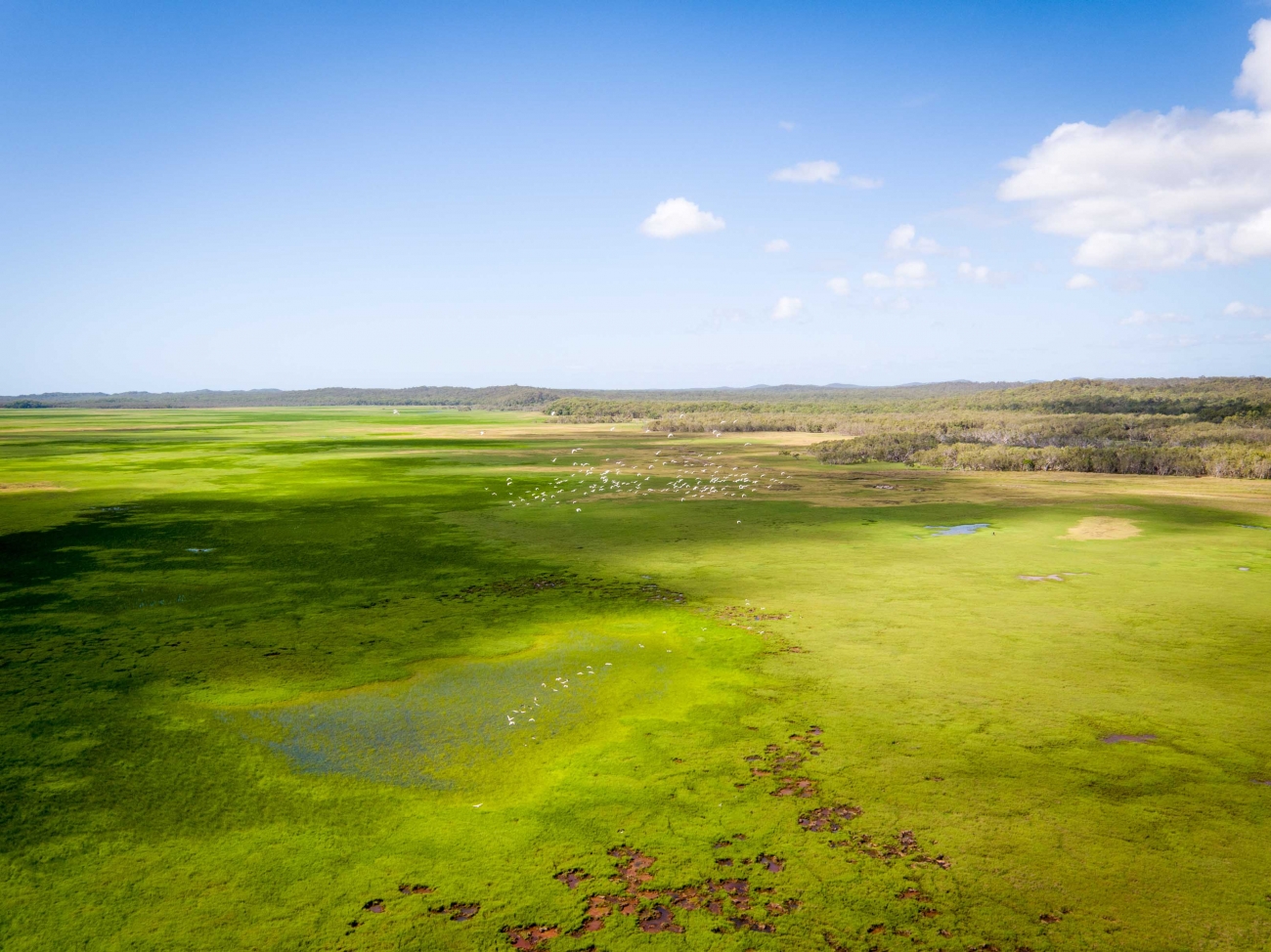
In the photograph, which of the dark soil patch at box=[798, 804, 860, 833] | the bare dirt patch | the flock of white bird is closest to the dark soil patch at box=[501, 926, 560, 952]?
the dark soil patch at box=[798, 804, 860, 833]

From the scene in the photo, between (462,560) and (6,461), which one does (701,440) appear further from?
(462,560)

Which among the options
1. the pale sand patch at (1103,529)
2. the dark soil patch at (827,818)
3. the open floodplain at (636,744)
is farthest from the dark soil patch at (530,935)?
the pale sand patch at (1103,529)

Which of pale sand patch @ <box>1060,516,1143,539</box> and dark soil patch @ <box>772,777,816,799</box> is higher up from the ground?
pale sand patch @ <box>1060,516,1143,539</box>

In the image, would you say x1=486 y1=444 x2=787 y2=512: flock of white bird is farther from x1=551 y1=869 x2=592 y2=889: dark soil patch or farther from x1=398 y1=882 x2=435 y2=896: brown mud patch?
x1=398 y1=882 x2=435 y2=896: brown mud patch

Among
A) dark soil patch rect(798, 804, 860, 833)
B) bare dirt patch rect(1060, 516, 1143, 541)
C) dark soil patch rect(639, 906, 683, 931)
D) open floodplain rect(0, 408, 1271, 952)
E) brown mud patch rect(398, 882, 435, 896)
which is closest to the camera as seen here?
dark soil patch rect(639, 906, 683, 931)

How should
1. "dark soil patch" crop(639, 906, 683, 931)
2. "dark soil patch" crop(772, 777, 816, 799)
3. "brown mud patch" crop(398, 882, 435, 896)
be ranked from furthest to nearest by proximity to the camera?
"dark soil patch" crop(772, 777, 816, 799) → "brown mud patch" crop(398, 882, 435, 896) → "dark soil patch" crop(639, 906, 683, 931)

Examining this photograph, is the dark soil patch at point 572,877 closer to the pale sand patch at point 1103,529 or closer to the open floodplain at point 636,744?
the open floodplain at point 636,744

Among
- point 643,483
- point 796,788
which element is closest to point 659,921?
point 796,788
